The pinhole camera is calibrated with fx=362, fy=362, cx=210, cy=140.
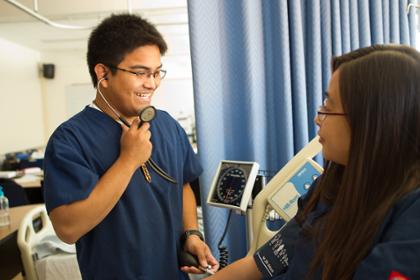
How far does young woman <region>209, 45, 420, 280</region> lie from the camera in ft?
2.13

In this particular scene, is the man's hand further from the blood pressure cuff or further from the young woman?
the young woman

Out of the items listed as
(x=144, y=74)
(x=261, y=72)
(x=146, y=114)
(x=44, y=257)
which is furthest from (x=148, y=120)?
(x=44, y=257)

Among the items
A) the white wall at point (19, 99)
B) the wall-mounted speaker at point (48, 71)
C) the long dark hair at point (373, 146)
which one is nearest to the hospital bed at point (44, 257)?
the long dark hair at point (373, 146)

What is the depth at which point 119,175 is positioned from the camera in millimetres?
977

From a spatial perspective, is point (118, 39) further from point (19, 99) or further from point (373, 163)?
point (19, 99)

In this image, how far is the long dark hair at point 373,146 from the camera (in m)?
0.69

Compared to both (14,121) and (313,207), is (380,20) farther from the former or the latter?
(14,121)

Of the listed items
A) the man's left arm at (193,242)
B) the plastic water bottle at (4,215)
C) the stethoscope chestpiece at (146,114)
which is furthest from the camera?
the plastic water bottle at (4,215)

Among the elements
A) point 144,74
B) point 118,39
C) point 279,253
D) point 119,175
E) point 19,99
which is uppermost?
point 19,99

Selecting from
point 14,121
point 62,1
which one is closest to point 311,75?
point 62,1

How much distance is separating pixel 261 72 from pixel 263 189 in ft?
1.71

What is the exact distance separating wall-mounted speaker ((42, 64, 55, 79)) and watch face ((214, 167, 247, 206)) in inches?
245

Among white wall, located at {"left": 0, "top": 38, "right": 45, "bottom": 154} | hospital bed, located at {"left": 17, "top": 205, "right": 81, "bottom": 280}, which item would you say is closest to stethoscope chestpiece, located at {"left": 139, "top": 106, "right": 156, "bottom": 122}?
hospital bed, located at {"left": 17, "top": 205, "right": 81, "bottom": 280}

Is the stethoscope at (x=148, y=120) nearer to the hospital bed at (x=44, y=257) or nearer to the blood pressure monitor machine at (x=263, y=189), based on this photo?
→ the blood pressure monitor machine at (x=263, y=189)
